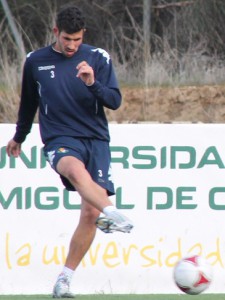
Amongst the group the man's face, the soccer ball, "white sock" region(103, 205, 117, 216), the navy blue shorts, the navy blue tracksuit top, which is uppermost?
the man's face

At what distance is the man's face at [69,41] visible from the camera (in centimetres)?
852

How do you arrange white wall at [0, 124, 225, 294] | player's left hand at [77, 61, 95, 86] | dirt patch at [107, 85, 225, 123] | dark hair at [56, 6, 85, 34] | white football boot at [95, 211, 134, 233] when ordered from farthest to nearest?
dirt patch at [107, 85, 225, 123] < white wall at [0, 124, 225, 294] < dark hair at [56, 6, 85, 34] < player's left hand at [77, 61, 95, 86] < white football boot at [95, 211, 134, 233]

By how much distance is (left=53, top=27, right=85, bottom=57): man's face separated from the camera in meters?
8.52

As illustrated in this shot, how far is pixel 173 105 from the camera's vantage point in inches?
567

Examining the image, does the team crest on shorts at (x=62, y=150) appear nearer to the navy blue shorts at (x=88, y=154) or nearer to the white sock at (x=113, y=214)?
the navy blue shorts at (x=88, y=154)

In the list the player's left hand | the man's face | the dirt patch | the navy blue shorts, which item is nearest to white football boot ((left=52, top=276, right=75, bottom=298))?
the navy blue shorts

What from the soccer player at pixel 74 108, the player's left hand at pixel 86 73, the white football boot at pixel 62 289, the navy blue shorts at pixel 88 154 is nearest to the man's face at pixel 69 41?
the soccer player at pixel 74 108

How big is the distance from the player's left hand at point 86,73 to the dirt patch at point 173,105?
5785 mm

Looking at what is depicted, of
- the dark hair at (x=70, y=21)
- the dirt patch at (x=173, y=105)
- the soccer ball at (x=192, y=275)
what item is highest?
the dark hair at (x=70, y=21)

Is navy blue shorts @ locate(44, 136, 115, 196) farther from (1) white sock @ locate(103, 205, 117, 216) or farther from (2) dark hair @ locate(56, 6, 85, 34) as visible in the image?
(2) dark hair @ locate(56, 6, 85, 34)

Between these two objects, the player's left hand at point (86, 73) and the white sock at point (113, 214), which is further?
the player's left hand at point (86, 73)

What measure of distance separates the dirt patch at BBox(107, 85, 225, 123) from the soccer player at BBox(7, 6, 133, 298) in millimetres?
5388

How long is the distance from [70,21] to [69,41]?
0.49 ft

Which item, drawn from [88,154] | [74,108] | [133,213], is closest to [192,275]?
[88,154]
